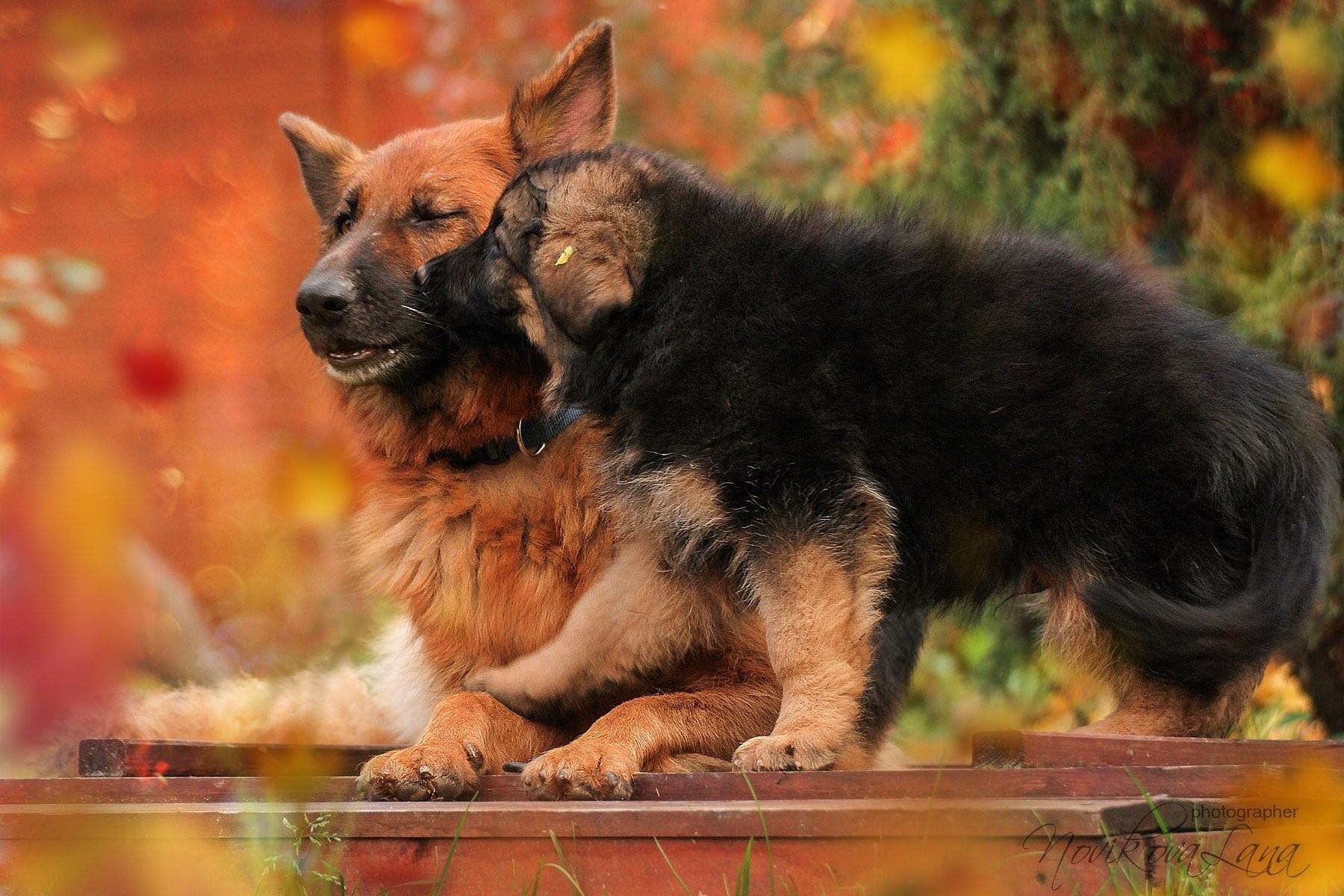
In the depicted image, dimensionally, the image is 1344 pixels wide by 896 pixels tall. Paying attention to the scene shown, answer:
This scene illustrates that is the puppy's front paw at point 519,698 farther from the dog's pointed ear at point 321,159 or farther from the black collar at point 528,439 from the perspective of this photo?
the dog's pointed ear at point 321,159

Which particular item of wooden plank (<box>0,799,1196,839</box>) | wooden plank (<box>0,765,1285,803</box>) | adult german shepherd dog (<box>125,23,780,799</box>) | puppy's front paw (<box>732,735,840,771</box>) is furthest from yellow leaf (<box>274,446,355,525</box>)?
puppy's front paw (<box>732,735,840,771</box>)

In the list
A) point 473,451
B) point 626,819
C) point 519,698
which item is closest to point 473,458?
point 473,451

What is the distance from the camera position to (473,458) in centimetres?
391

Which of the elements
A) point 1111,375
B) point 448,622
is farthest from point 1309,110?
point 448,622

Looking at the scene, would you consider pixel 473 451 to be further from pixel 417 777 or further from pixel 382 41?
pixel 382 41

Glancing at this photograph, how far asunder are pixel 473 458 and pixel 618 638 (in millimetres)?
762

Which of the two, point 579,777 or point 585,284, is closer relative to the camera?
point 579,777

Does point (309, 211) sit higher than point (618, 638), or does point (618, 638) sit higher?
point (618, 638)

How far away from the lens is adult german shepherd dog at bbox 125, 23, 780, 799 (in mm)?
3555

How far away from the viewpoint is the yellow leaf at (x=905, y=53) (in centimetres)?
563

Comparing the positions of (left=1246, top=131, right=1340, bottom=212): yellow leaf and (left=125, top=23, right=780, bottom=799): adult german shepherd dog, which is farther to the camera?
(left=1246, top=131, right=1340, bottom=212): yellow leaf

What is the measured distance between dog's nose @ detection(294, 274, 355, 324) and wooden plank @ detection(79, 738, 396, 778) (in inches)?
44.2

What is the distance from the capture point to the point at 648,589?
343 cm

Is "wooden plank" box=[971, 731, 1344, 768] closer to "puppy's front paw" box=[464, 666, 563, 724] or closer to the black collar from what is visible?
"puppy's front paw" box=[464, 666, 563, 724]
